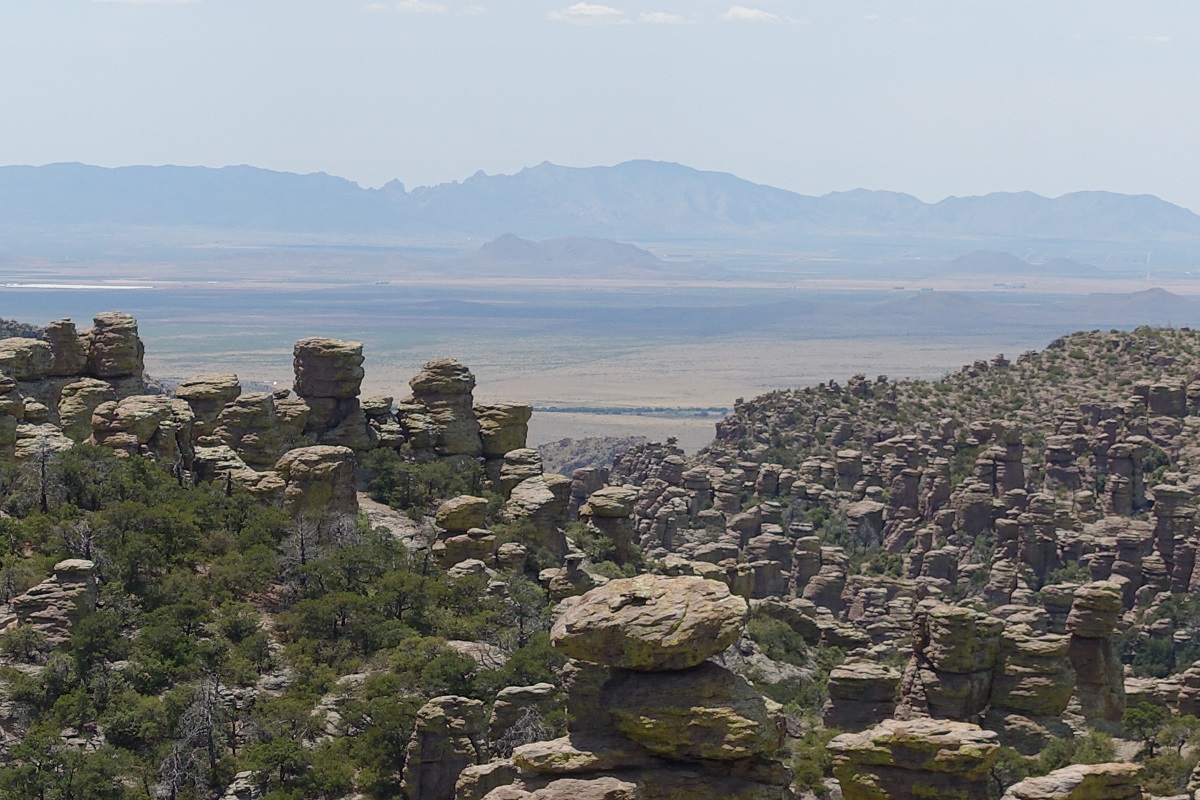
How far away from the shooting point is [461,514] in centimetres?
5162

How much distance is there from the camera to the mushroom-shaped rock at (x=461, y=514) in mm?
51594

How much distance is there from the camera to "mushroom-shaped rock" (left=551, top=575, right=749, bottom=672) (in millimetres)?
26859

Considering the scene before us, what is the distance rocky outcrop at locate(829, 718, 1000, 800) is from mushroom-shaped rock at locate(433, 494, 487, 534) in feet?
Answer: 76.5

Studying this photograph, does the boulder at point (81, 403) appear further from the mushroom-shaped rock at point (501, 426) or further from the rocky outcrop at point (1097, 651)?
the rocky outcrop at point (1097, 651)

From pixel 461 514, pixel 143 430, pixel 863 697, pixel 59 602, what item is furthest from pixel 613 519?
pixel 59 602

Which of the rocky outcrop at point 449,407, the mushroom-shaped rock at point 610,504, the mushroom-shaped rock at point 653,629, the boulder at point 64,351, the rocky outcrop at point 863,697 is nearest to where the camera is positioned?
the mushroom-shaped rock at point 653,629

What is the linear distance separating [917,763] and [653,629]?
5.60m

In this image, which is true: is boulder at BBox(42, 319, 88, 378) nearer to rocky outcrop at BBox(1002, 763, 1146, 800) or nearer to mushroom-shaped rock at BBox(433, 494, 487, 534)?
mushroom-shaped rock at BBox(433, 494, 487, 534)

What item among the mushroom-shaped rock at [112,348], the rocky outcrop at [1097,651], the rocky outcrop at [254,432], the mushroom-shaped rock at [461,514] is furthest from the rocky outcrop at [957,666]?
the mushroom-shaped rock at [112,348]

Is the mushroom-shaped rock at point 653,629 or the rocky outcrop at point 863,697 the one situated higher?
the mushroom-shaped rock at point 653,629

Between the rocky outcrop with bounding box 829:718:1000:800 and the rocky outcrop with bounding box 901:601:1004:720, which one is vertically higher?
the rocky outcrop with bounding box 829:718:1000:800

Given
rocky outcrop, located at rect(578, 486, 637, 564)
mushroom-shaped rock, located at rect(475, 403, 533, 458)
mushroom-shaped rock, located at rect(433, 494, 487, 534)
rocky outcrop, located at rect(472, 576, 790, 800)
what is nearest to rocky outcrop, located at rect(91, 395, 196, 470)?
mushroom-shaped rock, located at rect(433, 494, 487, 534)

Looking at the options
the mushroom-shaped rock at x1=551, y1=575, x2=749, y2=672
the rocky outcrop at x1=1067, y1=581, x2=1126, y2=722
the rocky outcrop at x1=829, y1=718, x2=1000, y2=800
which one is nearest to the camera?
the mushroom-shaped rock at x1=551, y1=575, x2=749, y2=672

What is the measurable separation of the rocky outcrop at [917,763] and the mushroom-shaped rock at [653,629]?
4038 mm
